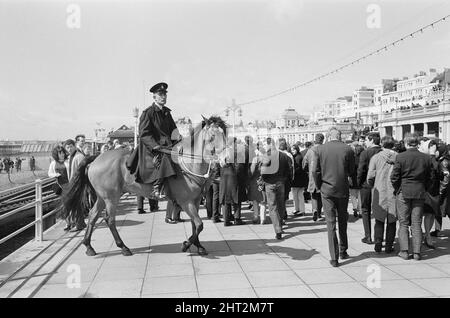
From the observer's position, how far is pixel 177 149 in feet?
22.1

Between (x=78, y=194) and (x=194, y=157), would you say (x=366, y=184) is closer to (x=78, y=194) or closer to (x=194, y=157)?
(x=194, y=157)

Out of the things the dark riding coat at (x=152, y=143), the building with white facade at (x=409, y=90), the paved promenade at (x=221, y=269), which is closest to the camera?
the paved promenade at (x=221, y=269)

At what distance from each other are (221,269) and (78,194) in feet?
10.7

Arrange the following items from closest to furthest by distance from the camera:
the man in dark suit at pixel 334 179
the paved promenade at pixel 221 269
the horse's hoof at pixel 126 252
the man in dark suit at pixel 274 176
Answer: the paved promenade at pixel 221 269, the man in dark suit at pixel 334 179, the horse's hoof at pixel 126 252, the man in dark suit at pixel 274 176

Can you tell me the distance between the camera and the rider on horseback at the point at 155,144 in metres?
6.62

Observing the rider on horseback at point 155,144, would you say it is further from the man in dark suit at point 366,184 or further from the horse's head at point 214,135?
the man in dark suit at point 366,184

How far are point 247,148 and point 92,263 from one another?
18.2 feet

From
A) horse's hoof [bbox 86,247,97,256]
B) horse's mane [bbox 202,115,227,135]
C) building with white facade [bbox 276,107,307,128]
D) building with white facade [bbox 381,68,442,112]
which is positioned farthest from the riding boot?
building with white facade [bbox 276,107,307,128]

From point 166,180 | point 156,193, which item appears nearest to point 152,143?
point 166,180

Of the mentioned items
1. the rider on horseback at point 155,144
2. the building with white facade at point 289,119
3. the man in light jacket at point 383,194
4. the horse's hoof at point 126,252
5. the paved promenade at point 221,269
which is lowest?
the paved promenade at point 221,269

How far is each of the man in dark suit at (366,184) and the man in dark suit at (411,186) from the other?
1.06 metres

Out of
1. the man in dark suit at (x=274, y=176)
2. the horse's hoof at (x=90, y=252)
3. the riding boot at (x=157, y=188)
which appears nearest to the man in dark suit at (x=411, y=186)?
the man in dark suit at (x=274, y=176)
